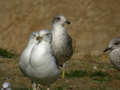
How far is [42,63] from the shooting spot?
22.4ft

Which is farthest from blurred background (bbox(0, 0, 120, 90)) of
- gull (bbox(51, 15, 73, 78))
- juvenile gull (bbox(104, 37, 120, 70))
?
juvenile gull (bbox(104, 37, 120, 70))

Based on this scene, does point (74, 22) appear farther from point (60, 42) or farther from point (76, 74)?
point (60, 42)

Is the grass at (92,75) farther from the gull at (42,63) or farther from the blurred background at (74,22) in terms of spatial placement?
the gull at (42,63)

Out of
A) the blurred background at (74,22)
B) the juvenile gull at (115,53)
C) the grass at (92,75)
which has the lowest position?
the grass at (92,75)

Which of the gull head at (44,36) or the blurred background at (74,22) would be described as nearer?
the gull head at (44,36)

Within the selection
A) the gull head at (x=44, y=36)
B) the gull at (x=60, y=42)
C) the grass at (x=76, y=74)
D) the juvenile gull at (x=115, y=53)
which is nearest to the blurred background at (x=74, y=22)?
the grass at (x=76, y=74)

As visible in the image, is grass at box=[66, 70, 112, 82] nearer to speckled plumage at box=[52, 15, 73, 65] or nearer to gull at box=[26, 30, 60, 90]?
speckled plumage at box=[52, 15, 73, 65]

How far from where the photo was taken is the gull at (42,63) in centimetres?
685

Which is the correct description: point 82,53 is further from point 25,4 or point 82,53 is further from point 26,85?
point 26,85

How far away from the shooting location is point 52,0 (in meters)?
17.5

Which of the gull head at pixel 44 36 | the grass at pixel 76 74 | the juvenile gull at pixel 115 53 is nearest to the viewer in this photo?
the gull head at pixel 44 36

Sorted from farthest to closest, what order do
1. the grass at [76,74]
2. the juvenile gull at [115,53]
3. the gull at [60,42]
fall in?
the grass at [76,74] < the gull at [60,42] < the juvenile gull at [115,53]

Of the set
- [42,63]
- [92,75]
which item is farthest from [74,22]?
[42,63]

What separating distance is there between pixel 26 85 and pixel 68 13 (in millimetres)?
8608
